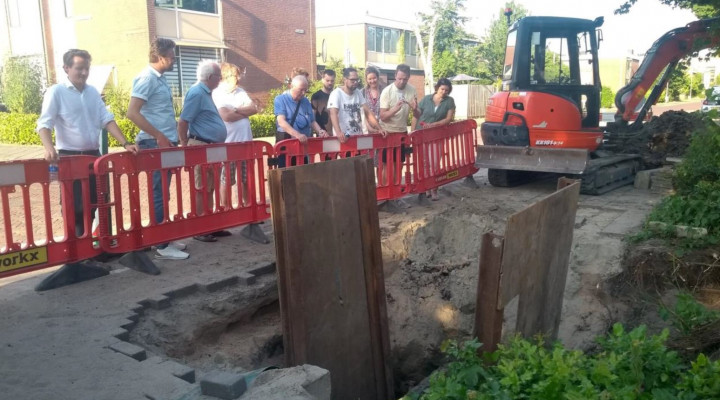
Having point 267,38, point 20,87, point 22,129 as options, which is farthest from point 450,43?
point 22,129

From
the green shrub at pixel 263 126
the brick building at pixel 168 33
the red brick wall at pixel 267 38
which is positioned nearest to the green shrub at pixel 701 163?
the green shrub at pixel 263 126

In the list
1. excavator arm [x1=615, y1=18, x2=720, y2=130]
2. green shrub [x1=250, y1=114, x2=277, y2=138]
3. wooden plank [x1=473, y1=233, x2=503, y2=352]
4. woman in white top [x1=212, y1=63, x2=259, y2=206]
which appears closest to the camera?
wooden plank [x1=473, y1=233, x2=503, y2=352]

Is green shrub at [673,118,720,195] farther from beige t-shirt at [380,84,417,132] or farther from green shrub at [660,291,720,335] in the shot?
beige t-shirt at [380,84,417,132]

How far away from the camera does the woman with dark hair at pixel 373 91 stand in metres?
8.81

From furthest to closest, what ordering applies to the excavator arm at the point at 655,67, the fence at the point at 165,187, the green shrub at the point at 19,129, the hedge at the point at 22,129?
1. the green shrub at the point at 19,129
2. the hedge at the point at 22,129
3. the excavator arm at the point at 655,67
4. the fence at the point at 165,187

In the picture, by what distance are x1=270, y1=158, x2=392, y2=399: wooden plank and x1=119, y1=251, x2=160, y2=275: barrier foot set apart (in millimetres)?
1581

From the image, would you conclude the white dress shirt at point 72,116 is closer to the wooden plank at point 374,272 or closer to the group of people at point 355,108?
the group of people at point 355,108

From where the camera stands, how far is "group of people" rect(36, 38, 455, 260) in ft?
17.8

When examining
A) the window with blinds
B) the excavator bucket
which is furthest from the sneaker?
the window with blinds

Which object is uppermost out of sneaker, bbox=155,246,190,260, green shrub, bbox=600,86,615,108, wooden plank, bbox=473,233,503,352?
green shrub, bbox=600,86,615,108

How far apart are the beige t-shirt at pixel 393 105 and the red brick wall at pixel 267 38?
58.2 feet

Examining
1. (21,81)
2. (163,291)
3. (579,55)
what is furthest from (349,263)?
(21,81)

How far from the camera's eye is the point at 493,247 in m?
3.49

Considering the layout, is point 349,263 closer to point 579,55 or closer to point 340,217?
point 340,217
